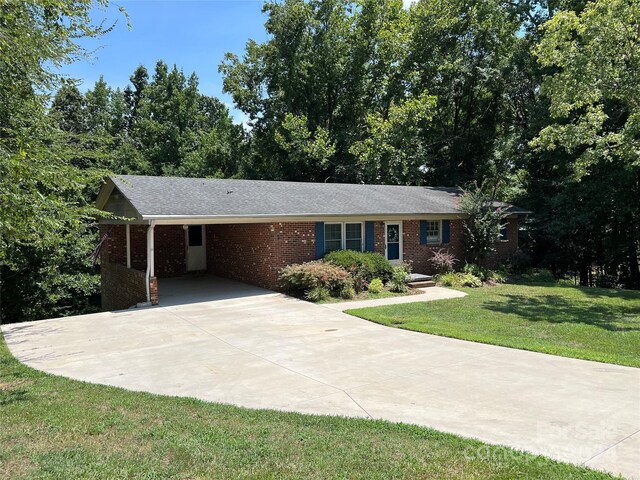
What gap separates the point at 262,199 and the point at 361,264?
3882 mm

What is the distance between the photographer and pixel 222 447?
3852mm

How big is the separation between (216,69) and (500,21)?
18.1 m

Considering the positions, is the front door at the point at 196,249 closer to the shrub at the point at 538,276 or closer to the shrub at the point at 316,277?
the shrub at the point at 316,277

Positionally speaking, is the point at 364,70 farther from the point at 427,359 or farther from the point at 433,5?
the point at 427,359

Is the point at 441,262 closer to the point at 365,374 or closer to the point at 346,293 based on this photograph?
the point at 346,293

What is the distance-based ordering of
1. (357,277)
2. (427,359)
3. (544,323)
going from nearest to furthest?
(427,359)
(544,323)
(357,277)

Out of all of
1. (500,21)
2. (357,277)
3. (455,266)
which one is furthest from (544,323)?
(500,21)

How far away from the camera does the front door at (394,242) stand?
54.0 ft

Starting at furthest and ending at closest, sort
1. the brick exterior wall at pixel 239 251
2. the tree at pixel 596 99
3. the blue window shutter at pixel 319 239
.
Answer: the blue window shutter at pixel 319 239 → the brick exterior wall at pixel 239 251 → the tree at pixel 596 99

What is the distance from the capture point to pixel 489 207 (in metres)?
17.3

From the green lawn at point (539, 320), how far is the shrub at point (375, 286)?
207 centimetres

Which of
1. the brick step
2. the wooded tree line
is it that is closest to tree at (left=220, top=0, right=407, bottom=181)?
the wooded tree line

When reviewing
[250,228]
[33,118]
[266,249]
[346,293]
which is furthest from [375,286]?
[33,118]

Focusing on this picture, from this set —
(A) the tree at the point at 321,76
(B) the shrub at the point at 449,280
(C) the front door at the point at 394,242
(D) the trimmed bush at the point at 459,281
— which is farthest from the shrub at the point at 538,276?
(A) the tree at the point at 321,76
